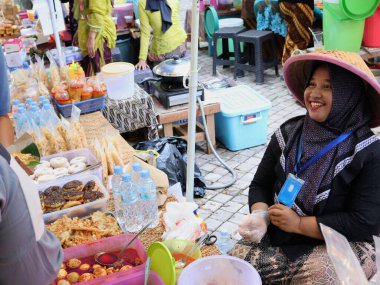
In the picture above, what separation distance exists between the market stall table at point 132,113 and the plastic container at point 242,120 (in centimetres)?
76

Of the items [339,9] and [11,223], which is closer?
[11,223]

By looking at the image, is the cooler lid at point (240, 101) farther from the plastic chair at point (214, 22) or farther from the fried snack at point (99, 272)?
the fried snack at point (99, 272)

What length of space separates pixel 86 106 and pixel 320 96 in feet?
7.47

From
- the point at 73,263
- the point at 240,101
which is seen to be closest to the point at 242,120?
the point at 240,101

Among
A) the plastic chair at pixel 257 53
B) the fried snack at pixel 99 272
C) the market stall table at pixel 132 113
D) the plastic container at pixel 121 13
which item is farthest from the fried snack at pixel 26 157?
the plastic container at pixel 121 13

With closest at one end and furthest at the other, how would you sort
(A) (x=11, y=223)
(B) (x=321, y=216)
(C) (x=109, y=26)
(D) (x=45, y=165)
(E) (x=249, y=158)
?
(A) (x=11, y=223)
(B) (x=321, y=216)
(D) (x=45, y=165)
(E) (x=249, y=158)
(C) (x=109, y=26)

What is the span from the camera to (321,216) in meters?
2.08

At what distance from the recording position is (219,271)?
1752 mm

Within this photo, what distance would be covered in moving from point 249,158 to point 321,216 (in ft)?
8.29

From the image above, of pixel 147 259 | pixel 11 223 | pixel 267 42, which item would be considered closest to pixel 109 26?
pixel 267 42

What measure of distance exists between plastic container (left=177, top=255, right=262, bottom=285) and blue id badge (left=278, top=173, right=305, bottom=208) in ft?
1.79

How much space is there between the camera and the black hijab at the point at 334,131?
2.04m

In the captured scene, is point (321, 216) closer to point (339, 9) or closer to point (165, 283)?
point (165, 283)

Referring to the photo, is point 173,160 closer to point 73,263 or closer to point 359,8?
point 73,263
